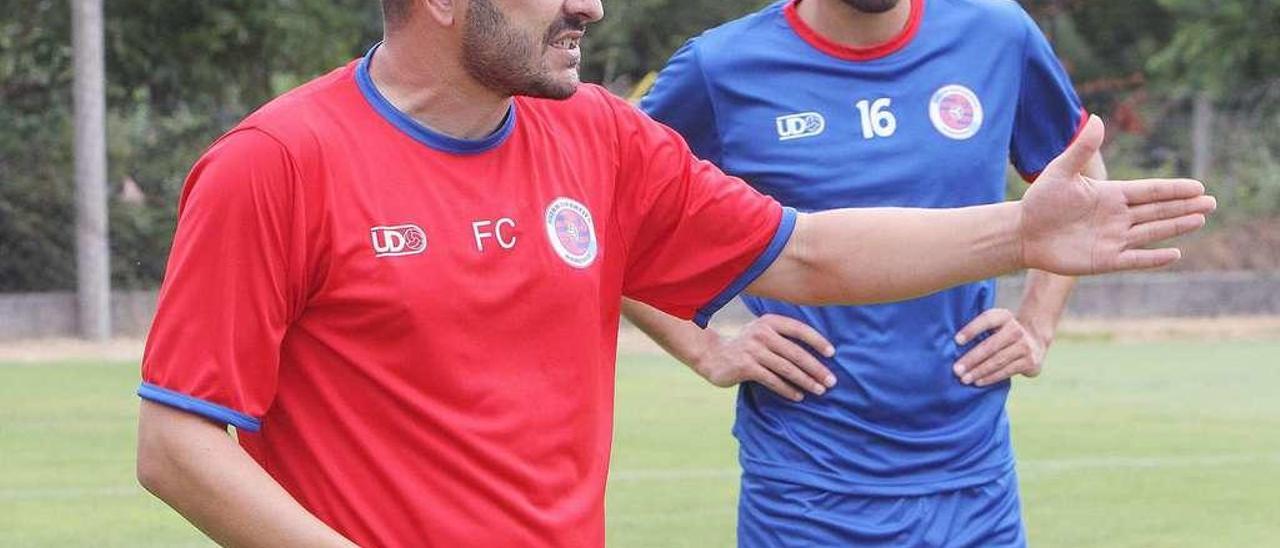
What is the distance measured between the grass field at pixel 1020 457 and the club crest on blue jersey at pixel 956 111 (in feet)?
15.4

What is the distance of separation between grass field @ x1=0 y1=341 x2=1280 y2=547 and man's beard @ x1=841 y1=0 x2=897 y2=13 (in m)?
4.84

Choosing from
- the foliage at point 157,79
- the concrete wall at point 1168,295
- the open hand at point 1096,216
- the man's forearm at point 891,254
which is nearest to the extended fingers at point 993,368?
the man's forearm at point 891,254

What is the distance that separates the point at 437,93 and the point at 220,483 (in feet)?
2.61

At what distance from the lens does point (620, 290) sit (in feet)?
13.8

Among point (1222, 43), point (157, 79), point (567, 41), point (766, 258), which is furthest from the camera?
point (1222, 43)

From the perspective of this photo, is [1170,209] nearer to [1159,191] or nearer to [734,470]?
[1159,191]

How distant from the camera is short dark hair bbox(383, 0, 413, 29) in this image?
391 cm

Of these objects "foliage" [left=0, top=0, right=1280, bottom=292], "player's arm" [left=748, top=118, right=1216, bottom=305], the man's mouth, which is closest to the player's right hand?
"player's arm" [left=748, top=118, right=1216, bottom=305]

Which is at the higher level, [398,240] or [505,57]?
[505,57]

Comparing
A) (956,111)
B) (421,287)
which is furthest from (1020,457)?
(421,287)

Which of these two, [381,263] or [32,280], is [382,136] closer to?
[381,263]

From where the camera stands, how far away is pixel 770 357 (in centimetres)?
539

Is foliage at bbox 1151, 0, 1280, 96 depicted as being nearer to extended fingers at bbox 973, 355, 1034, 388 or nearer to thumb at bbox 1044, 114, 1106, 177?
extended fingers at bbox 973, 355, 1034, 388

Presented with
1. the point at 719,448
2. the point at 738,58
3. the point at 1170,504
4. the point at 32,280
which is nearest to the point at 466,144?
the point at 738,58
